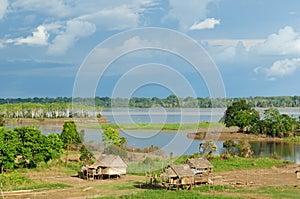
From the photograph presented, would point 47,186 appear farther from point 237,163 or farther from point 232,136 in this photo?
point 232,136

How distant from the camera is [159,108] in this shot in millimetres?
35031

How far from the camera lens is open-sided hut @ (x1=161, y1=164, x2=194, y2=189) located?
22609 millimetres

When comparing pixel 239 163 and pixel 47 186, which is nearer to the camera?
pixel 47 186

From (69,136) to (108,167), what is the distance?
14910mm

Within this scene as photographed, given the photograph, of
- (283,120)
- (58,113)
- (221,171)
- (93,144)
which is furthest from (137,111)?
(58,113)

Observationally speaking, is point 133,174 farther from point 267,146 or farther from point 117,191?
point 267,146

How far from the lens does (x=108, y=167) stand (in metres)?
26.5

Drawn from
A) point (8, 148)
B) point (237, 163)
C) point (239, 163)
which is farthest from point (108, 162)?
point (239, 163)

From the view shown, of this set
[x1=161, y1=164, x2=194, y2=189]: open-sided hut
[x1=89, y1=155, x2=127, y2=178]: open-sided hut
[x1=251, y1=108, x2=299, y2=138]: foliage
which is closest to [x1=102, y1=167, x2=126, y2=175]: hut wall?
[x1=89, y1=155, x2=127, y2=178]: open-sided hut

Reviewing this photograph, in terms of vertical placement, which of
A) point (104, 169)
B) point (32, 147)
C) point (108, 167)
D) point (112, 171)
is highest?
point (32, 147)

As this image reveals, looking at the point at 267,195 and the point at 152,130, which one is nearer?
the point at 267,195

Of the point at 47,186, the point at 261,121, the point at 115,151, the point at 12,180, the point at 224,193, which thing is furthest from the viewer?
the point at 261,121

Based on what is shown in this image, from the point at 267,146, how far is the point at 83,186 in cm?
3342

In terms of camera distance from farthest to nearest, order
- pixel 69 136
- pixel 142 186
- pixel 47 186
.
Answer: pixel 69 136 < pixel 142 186 < pixel 47 186
